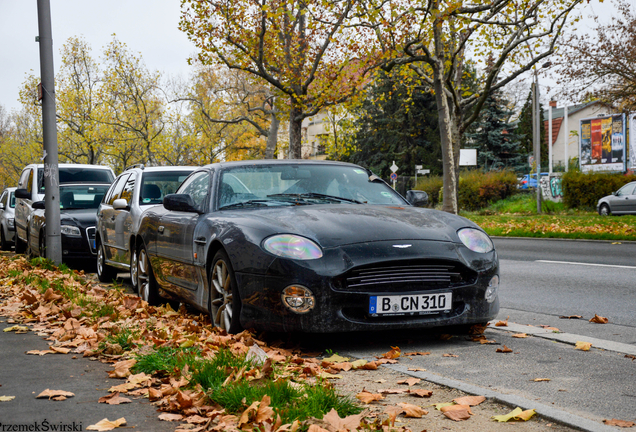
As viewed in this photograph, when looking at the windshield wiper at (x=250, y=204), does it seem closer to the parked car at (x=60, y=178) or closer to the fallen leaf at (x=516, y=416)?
the fallen leaf at (x=516, y=416)

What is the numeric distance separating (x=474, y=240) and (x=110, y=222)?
21.3 feet

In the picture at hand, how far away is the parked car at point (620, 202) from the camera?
2677 centimetres

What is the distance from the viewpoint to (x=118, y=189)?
1089 centimetres

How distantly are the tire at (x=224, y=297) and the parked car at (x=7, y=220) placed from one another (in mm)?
14771

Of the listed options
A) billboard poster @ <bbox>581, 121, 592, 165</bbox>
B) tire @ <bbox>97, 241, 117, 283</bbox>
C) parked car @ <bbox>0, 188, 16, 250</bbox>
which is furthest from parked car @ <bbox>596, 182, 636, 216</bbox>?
billboard poster @ <bbox>581, 121, 592, 165</bbox>

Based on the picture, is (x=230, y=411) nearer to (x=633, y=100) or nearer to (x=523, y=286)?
(x=523, y=286)

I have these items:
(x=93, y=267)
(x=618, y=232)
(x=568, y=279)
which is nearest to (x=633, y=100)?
(x=618, y=232)

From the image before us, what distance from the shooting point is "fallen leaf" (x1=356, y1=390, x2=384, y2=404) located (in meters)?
3.78

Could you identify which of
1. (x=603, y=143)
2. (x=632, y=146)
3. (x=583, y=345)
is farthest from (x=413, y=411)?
(x=603, y=143)

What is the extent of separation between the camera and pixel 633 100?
26.2 metres

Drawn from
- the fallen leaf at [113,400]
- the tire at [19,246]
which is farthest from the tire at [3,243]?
the fallen leaf at [113,400]

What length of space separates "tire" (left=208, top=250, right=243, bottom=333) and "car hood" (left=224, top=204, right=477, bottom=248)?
368mm

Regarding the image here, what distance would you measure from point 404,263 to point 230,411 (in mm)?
1997

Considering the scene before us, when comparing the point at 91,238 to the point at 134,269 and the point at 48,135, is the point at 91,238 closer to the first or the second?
the point at 48,135
